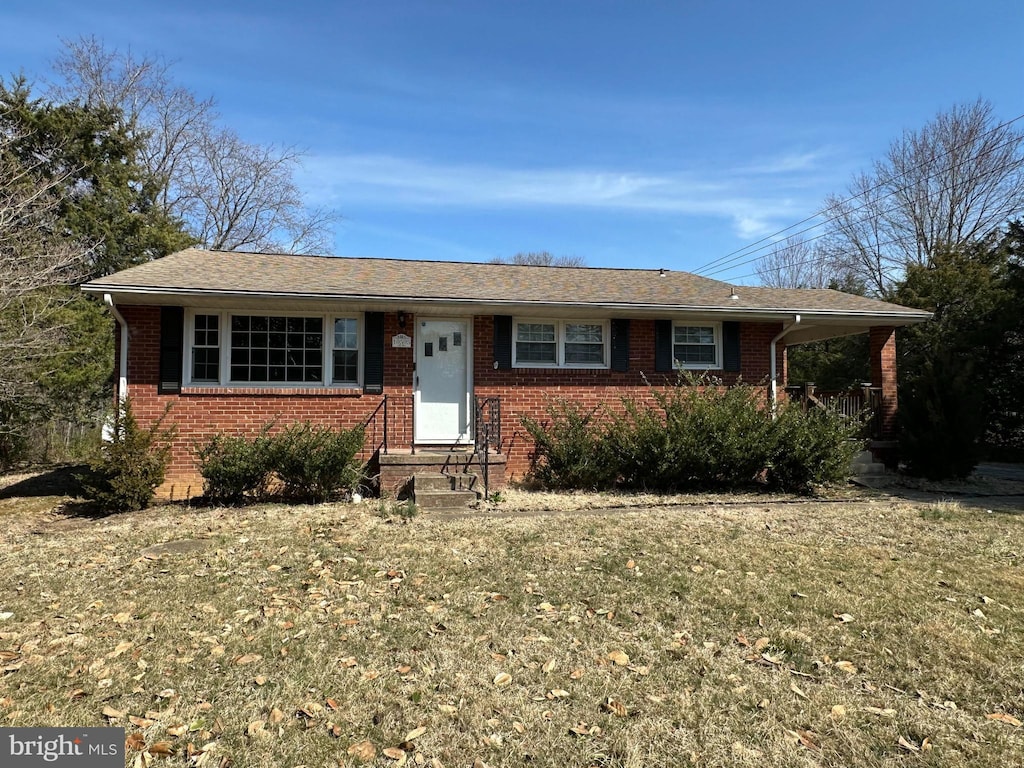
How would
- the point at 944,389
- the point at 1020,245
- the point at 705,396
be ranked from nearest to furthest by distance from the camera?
the point at 705,396
the point at 944,389
the point at 1020,245

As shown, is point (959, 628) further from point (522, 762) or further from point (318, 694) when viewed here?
point (318, 694)

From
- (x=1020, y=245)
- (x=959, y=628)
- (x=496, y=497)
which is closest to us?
(x=959, y=628)

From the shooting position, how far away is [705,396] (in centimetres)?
937

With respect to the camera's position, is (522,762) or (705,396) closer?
(522,762)

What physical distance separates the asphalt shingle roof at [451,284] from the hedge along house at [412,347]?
54mm

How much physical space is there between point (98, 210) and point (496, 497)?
53.5ft

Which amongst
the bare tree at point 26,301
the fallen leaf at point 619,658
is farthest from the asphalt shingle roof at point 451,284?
the fallen leaf at point 619,658

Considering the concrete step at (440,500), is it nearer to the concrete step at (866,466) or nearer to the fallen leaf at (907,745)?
the fallen leaf at (907,745)

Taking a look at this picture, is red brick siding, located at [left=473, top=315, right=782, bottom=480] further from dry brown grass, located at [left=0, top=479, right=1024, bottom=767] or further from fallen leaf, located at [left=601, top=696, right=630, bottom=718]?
fallen leaf, located at [left=601, top=696, right=630, bottom=718]

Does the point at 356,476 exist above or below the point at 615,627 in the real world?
above

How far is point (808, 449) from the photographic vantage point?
8977 millimetres

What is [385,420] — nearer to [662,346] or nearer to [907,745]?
[662,346]

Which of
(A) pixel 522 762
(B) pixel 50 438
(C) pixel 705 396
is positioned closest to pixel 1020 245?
(C) pixel 705 396

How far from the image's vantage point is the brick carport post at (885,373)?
1120 centimetres
